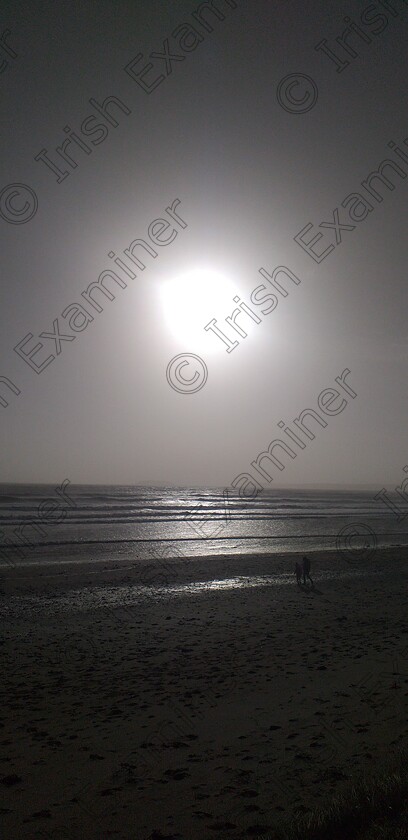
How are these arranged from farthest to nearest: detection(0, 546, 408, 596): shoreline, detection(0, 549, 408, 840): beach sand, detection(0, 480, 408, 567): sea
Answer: detection(0, 480, 408, 567): sea → detection(0, 546, 408, 596): shoreline → detection(0, 549, 408, 840): beach sand

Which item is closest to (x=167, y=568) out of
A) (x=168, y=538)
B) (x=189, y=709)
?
(x=168, y=538)

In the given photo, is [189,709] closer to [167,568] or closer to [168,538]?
[167,568]

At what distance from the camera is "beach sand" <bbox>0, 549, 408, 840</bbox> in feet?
17.9

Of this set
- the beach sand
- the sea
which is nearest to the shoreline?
the sea

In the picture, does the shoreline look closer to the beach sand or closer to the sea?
the sea

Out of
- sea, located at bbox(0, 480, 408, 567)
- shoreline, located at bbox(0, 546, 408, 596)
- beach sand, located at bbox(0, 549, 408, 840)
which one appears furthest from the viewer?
sea, located at bbox(0, 480, 408, 567)

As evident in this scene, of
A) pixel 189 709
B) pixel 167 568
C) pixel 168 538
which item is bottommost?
pixel 168 538

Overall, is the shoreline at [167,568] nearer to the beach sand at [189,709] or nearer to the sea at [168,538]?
the sea at [168,538]

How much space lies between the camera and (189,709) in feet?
26.8

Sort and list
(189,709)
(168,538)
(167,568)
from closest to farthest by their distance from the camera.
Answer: (189,709) < (167,568) < (168,538)

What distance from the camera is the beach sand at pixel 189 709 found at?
5.46 metres

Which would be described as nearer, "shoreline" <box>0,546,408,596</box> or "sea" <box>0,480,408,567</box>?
"shoreline" <box>0,546,408,596</box>

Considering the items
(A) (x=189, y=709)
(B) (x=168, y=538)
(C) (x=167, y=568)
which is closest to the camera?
(A) (x=189, y=709)

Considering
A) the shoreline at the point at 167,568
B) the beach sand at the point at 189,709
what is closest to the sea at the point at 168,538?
the shoreline at the point at 167,568
